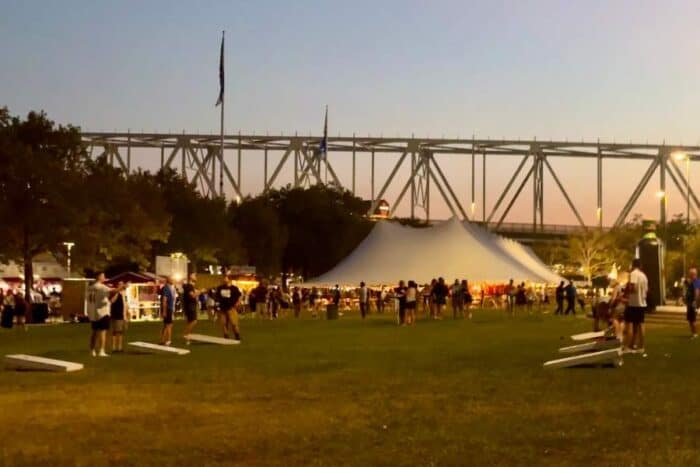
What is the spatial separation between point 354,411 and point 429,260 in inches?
1372

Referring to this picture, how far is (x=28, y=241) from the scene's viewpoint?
52.0 metres

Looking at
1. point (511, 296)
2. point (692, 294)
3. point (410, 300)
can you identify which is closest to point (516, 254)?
point (511, 296)

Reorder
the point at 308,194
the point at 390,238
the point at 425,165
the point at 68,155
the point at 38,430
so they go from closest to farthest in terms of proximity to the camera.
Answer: the point at 38,430 < the point at 390,238 < the point at 68,155 < the point at 308,194 < the point at 425,165

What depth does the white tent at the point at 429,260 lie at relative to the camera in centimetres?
4591

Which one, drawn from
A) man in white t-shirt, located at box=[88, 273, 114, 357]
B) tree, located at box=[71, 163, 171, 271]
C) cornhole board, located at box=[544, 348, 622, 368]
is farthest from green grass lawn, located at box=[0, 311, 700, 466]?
tree, located at box=[71, 163, 171, 271]

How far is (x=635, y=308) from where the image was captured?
20.0 m

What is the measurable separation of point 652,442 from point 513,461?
161cm

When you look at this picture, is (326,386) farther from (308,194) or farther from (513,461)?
(308,194)

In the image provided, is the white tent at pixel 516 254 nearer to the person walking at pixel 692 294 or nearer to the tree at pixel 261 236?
the person walking at pixel 692 294

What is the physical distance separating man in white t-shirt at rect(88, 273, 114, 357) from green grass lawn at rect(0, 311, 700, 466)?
898mm

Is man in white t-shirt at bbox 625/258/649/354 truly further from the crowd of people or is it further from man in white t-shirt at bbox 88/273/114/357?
man in white t-shirt at bbox 88/273/114/357

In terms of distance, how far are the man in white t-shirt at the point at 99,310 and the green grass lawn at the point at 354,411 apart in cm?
90

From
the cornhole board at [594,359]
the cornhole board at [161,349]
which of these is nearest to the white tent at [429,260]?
the cornhole board at [161,349]

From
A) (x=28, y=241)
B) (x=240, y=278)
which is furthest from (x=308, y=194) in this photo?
(x=28, y=241)
